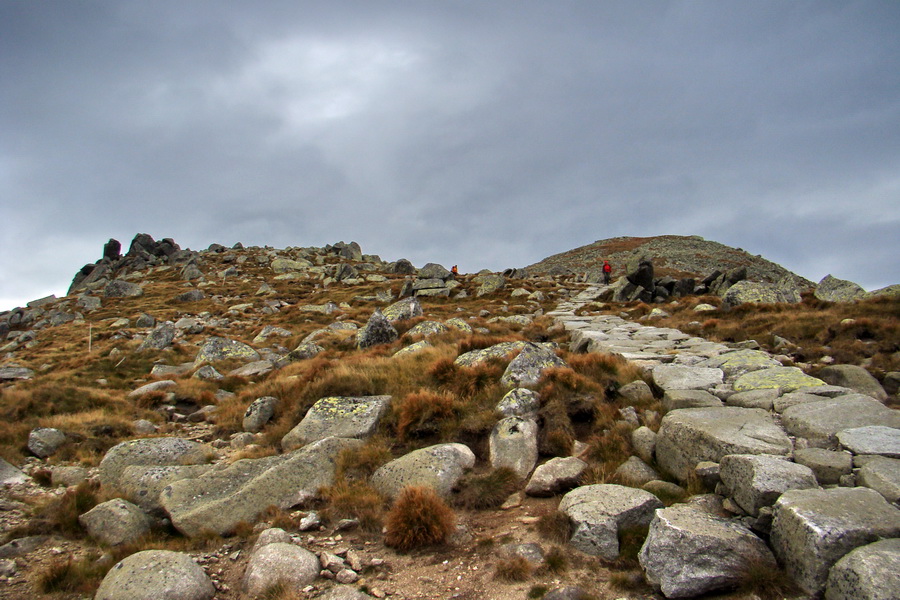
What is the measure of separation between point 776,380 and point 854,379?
178 centimetres

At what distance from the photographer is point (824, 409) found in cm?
723

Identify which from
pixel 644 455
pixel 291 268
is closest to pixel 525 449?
pixel 644 455

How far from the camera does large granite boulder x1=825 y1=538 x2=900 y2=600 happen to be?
3725mm

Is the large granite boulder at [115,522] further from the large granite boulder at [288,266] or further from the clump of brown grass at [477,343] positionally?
the large granite boulder at [288,266]

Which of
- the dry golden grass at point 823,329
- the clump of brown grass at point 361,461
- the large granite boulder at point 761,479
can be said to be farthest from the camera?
the dry golden grass at point 823,329

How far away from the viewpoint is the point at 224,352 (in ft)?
69.6

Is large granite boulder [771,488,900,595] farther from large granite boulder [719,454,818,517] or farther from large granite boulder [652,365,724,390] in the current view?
large granite boulder [652,365,724,390]

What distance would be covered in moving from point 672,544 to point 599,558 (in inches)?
40.3

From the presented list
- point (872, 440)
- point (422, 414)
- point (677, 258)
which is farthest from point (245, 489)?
point (677, 258)

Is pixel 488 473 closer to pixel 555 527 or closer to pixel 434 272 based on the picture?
pixel 555 527

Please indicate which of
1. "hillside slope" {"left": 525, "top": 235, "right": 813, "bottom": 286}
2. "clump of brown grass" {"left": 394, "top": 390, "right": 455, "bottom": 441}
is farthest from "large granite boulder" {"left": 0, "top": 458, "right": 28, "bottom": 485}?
"hillside slope" {"left": 525, "top": 235, "right": 813, "bottom": 286}

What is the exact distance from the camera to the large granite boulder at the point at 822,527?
4273 millimetres

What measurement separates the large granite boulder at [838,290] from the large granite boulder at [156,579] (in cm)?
2451

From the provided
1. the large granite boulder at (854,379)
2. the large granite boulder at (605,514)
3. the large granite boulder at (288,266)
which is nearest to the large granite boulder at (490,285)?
the large granite boulder at (854,379)
